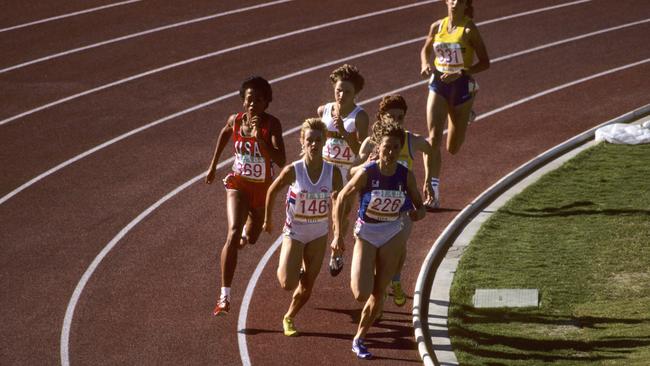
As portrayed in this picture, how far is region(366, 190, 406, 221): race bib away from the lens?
11.0 meters

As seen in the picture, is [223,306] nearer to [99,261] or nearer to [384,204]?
[384,204]

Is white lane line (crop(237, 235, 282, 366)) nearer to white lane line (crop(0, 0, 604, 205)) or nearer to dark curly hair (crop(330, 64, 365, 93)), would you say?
dark curly hair (crop(330, 64, 365, 93))

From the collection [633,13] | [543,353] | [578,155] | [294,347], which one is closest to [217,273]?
[294,347]

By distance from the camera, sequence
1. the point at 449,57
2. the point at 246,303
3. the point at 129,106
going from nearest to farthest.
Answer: the point at 246,303 < the point at 449,57 < the point at 129,106

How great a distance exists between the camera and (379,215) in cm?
1104

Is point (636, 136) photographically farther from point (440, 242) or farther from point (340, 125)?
point (340, 125)

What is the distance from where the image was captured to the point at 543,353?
36.6 feet

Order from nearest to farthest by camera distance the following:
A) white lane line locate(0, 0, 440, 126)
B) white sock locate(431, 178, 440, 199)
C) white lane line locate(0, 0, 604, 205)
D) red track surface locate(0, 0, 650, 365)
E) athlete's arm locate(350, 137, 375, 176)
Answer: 1. athlete's arm locate(350, 137, 375, 176)
2. red track surface locate(0, 0, 650, 365)
3. white sock locate(431, 178, 440, 199)
4. white lane line locate(0, 0, 604, 205)
5. white lane line locate(0, 0, 440, 126)

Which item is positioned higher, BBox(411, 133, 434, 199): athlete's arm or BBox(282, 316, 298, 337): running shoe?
BBox(411, 133, 434, 199): athlete's arm

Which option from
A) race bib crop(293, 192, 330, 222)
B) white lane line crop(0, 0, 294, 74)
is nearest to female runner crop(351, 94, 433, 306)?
race bib crop(293, 192, 330, 222)

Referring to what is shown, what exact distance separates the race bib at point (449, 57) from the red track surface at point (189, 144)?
1709 mm

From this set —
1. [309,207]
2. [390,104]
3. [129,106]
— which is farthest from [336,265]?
[129,106]

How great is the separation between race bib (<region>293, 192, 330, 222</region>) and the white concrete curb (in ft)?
4.82

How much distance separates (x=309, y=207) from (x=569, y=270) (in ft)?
10.8
